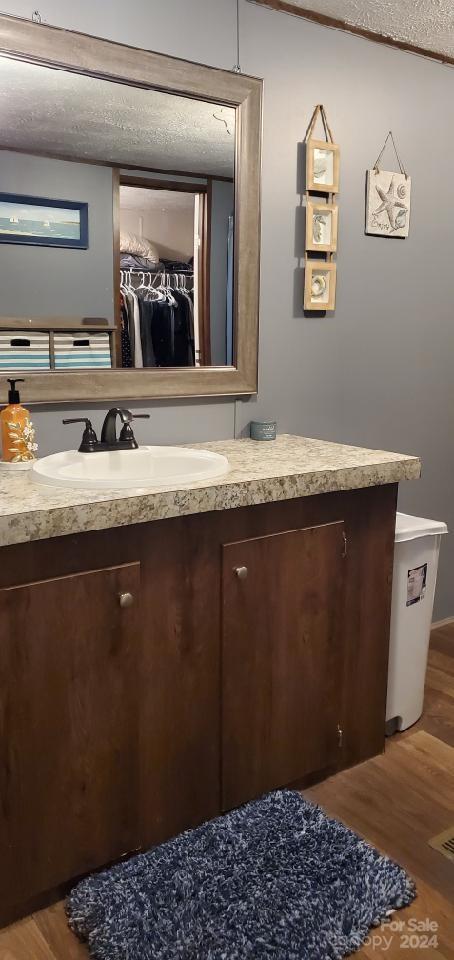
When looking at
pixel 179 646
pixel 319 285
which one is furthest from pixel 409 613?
pixel 319 285

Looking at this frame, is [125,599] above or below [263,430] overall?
below

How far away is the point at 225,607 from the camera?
176 centimetres

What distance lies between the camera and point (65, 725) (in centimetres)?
154

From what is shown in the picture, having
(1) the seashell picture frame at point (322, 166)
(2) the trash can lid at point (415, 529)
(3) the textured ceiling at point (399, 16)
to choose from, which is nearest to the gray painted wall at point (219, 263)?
(1) the seashell picture frame at point (322, 166)

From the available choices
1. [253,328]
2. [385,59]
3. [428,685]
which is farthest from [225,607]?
[385,59]

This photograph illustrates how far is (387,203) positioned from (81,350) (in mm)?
1309

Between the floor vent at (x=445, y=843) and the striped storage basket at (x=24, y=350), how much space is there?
159 cm

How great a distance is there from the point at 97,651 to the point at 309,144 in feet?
5.67

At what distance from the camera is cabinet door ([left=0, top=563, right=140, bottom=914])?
1462 millimetres

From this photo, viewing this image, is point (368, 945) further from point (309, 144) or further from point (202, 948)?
point (309, 144)

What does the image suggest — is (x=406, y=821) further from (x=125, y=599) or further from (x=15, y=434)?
(x=15, y=434)

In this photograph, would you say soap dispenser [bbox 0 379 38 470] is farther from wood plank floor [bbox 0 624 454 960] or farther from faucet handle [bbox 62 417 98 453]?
wood plank floor [bbox 0 624 454 960]

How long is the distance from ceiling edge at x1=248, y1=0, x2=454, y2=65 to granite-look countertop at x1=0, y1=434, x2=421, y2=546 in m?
→ 1.35

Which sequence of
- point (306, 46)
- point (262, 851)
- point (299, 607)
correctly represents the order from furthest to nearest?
point (306, 46)
point (299, 607)
point (262, 851)
